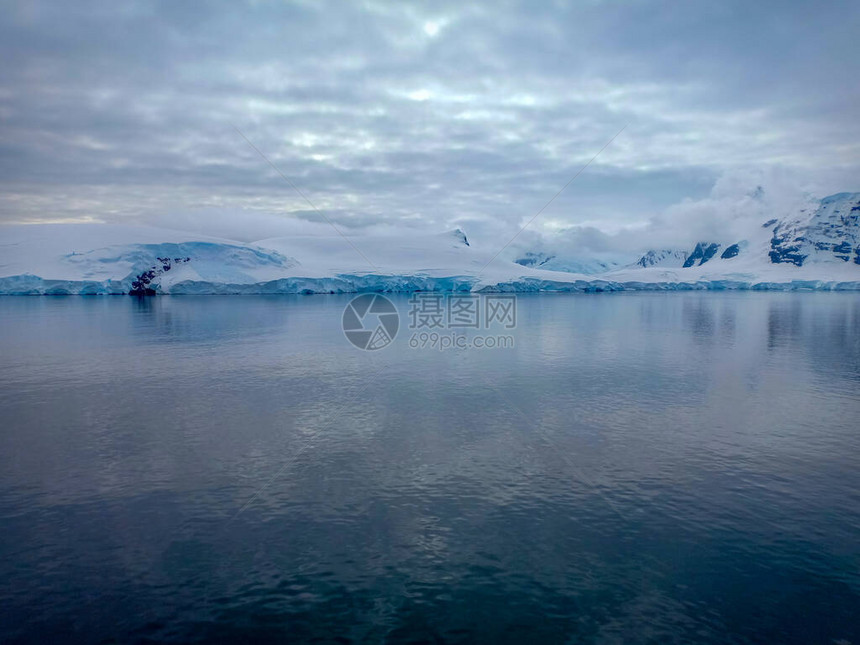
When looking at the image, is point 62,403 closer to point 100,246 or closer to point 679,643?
point 679,643

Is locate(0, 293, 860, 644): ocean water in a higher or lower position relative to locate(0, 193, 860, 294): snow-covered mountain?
lower

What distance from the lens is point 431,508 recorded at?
11.6 m

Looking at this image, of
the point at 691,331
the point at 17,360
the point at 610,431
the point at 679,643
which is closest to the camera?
the point at 679,643

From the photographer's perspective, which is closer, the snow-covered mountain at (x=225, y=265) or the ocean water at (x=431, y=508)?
the ocean water at (x=431, y=508)

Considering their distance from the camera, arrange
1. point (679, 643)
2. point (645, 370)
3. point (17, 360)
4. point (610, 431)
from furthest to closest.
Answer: point (17, 360) < point (645, 370) < point (610, 431) < point (679, 643)

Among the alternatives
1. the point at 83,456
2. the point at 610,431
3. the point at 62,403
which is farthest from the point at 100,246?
the point at 610,431

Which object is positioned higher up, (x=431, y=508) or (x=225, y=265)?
(x=225, y=265)

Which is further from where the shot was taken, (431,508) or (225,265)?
(225,265)

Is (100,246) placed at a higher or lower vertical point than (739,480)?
higher

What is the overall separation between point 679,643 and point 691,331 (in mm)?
41017

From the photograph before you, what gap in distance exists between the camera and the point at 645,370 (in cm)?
2666

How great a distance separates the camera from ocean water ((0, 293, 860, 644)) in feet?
27.5

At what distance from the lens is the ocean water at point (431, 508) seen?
27.5ft

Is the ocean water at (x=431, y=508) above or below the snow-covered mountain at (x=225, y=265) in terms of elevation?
below
